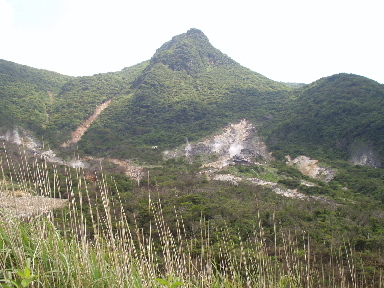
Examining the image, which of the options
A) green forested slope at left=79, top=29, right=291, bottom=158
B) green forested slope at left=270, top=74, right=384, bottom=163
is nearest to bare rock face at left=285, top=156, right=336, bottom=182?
green forested slope at left=270, top=74, right=384, bottom=163

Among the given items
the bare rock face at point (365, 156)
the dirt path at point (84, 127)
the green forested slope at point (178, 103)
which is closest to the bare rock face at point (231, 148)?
the green forested slope at point (178, 103)

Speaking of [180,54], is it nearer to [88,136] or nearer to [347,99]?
[88,136]

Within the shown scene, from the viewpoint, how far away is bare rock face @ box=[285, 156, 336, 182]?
2106cm

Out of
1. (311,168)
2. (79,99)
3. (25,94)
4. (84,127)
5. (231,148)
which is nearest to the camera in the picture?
(311,168)

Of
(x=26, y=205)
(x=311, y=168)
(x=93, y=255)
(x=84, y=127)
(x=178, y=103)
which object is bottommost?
(x=311, y=168)

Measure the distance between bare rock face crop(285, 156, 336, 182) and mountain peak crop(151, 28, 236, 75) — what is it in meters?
34.1

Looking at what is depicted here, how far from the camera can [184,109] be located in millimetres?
40969

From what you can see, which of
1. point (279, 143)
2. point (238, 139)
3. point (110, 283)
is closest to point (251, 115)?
point (238, 139)

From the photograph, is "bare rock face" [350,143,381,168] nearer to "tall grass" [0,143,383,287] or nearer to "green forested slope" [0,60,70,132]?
"tall grass" [0,143,383,287]

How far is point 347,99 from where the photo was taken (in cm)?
3152

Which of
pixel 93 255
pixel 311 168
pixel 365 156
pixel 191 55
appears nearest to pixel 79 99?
pixel 191 55

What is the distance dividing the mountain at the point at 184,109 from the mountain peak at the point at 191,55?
10.8 inches

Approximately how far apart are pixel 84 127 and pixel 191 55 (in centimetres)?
2954

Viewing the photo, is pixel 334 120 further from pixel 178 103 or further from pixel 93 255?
pixel 93 255
